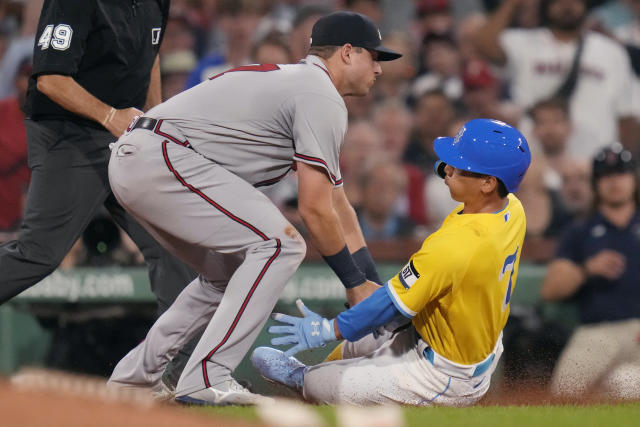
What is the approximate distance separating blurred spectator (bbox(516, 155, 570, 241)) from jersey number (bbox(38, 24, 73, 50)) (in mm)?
4294

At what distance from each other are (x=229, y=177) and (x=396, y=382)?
3.69 ft

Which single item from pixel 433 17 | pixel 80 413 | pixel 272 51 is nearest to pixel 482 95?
pixel 433 17

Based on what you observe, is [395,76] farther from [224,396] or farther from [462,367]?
[224,396]

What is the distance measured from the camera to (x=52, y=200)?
4613mm

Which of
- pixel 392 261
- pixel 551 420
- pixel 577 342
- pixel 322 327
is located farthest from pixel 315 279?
pixel 551 420

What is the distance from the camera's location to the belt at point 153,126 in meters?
4.18

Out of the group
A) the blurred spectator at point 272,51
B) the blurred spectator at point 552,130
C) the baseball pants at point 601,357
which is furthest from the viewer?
the blurred spectator at point 552,130

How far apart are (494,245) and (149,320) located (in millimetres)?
3672

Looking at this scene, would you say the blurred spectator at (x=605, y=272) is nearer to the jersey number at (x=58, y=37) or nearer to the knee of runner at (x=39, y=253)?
the knee of runner at (x=39, y=253)

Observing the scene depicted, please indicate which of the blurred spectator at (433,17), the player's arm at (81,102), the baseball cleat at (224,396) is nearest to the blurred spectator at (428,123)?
the blurred spectator at (433,17)

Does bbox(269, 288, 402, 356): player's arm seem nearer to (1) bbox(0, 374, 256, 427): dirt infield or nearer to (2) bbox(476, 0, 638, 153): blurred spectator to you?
(1) bbox(0, 374, 256, 427): dirt infield

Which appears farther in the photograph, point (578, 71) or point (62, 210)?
point (578, 71)

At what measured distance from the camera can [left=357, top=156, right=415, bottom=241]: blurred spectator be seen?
25.1ft

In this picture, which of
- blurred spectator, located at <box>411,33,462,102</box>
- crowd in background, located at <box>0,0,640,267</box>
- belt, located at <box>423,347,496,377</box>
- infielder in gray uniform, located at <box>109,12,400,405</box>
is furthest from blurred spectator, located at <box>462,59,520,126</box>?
belt, located at <box>423,347,496,377</box>
